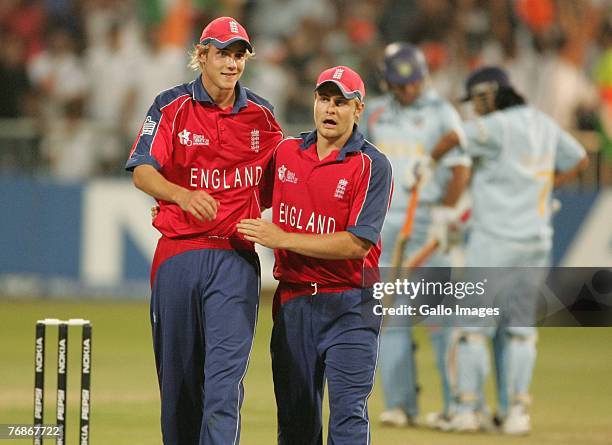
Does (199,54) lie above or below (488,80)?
below

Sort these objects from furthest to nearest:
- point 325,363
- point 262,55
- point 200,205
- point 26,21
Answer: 1. point 26,21
2. point 262,55
3. point 325,363
4. point 200,205

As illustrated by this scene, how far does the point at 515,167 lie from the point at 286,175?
3288 millimetres

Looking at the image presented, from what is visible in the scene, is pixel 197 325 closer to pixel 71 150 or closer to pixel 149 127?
pixel 149 127

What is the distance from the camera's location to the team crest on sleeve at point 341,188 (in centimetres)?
681

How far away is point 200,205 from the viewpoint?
261 inches

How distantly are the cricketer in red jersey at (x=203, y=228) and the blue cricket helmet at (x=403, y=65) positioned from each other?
9.12ft

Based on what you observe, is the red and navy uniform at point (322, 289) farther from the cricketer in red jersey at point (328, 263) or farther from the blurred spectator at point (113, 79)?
the blurred spectator at point (113, 79)

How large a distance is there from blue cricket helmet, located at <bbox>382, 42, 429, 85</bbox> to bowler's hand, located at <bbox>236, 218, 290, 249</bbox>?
342 centimetres

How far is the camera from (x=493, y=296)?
9.42m

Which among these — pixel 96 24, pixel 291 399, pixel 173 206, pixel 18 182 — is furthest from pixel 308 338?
pixel 96 24

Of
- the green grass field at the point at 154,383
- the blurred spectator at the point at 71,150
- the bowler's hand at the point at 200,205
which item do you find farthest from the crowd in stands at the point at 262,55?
the bowler's hand at the point at 200,205

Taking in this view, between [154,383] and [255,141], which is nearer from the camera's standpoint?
[255,141]

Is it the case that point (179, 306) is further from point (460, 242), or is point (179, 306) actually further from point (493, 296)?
point (460, 242)

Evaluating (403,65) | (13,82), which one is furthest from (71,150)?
(403,65)
